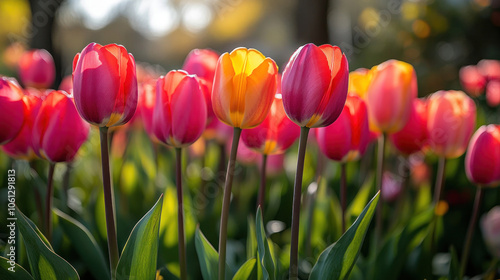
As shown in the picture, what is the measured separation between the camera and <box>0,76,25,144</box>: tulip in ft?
3.28

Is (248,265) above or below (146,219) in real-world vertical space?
below

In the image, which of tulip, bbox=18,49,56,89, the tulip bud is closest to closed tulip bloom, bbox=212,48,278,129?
the tulip bud

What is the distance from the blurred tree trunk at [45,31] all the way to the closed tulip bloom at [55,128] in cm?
408

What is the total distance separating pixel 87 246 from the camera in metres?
1.13

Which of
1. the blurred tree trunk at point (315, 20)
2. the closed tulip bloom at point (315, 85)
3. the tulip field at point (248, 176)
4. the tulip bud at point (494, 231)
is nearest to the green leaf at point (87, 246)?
the tulip field at point (248, 176)

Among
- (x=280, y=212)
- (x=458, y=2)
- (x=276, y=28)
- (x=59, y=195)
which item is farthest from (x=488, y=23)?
(x=276, y=28)

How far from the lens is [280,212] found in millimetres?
1706

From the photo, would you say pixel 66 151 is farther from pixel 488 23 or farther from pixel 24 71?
pixel 488 23

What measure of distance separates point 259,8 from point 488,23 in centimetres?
1963

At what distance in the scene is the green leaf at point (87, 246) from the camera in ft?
3.67

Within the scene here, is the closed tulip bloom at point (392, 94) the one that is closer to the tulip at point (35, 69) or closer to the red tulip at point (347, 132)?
the red tulip at point (347, 132)

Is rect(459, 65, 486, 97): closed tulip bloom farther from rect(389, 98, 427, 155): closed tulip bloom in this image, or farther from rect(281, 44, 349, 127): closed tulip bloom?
rect(281, 44, 349, 127): closed tulip bloom

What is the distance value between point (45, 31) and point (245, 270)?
15.5ft

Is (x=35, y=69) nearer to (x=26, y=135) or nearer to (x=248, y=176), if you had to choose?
(x=248, y=176)
